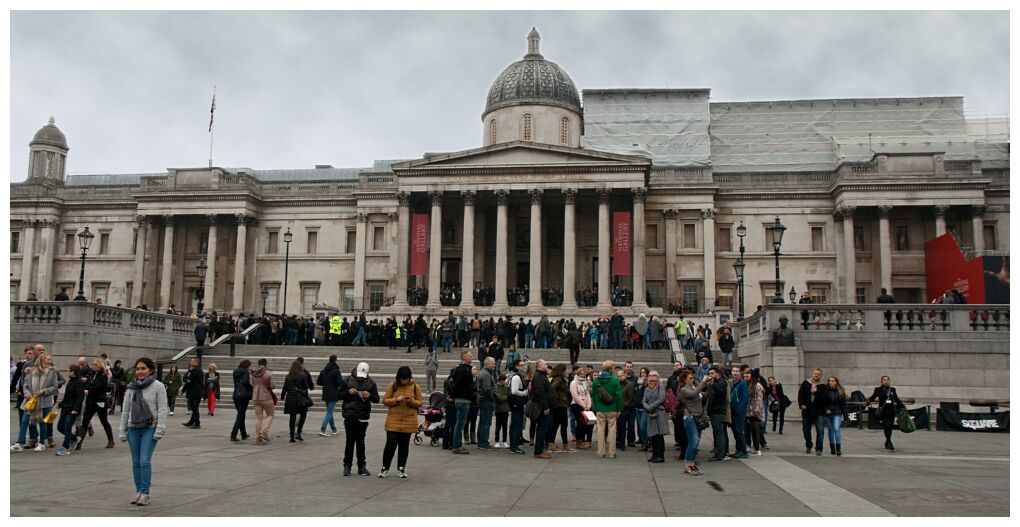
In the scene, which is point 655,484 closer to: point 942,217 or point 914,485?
point 914,485

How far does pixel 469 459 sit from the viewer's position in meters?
15.2

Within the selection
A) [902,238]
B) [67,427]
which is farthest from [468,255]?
[67,427]

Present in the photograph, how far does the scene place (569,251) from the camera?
1917 inches

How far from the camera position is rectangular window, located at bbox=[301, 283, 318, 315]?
2222 inches

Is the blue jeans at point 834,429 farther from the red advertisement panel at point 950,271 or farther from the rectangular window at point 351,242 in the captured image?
the rectangular window at point 351,242

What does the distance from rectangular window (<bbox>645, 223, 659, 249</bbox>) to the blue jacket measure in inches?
1482

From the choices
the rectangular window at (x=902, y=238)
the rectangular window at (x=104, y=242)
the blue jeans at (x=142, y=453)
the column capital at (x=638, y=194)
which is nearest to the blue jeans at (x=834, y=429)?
the blue jeans at (x=142, y=453)

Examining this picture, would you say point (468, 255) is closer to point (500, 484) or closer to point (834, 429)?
point (834, 429)

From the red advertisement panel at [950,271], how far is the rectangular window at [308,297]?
117 feet

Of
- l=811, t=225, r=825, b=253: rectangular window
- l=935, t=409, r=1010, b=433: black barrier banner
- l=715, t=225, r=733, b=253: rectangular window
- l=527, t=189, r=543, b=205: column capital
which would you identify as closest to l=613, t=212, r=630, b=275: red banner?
l=527, t=189, r=543, b=205: column capital

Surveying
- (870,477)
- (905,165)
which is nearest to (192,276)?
(905,165)

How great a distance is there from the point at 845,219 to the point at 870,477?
1609 inches

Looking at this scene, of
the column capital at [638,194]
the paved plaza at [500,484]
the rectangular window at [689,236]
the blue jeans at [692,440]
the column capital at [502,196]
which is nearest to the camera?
the paved plaza at [500,484]

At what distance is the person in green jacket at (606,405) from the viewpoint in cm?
1612
